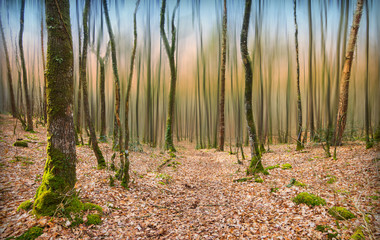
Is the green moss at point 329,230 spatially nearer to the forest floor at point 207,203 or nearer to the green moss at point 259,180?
the forest floor at point 207,203

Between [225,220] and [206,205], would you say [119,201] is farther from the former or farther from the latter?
[225,220]

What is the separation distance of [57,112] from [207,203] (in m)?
4.55

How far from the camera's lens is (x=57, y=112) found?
348 cm

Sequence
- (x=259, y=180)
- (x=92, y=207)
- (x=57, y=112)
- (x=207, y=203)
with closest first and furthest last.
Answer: (x=57, y=112) → (x=92, y=207) → (x=207, y=203) → (x=259, y=180)

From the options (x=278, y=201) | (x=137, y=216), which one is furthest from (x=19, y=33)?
(x=278, y=201)

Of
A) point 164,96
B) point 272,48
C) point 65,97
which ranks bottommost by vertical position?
point 65,97

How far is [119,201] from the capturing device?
465cm

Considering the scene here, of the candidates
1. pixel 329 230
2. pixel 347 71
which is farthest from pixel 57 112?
pixel 347 71

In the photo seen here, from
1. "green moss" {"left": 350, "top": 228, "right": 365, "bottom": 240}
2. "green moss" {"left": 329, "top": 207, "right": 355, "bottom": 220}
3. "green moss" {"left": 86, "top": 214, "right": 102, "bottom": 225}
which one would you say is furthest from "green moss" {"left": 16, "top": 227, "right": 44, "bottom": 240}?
"green moss" {"left": 329, "top": 207, "right": 355, "bottom": 220}

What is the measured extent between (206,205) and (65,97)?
14.9 ft

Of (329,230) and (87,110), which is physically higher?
(87,110)

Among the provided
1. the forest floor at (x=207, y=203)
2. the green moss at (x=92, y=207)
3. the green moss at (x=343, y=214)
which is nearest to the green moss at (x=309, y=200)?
the forest floor at (x=207, y=203)

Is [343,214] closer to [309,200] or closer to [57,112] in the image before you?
[309,200]

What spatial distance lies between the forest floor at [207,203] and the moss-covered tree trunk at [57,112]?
2.05 ft
